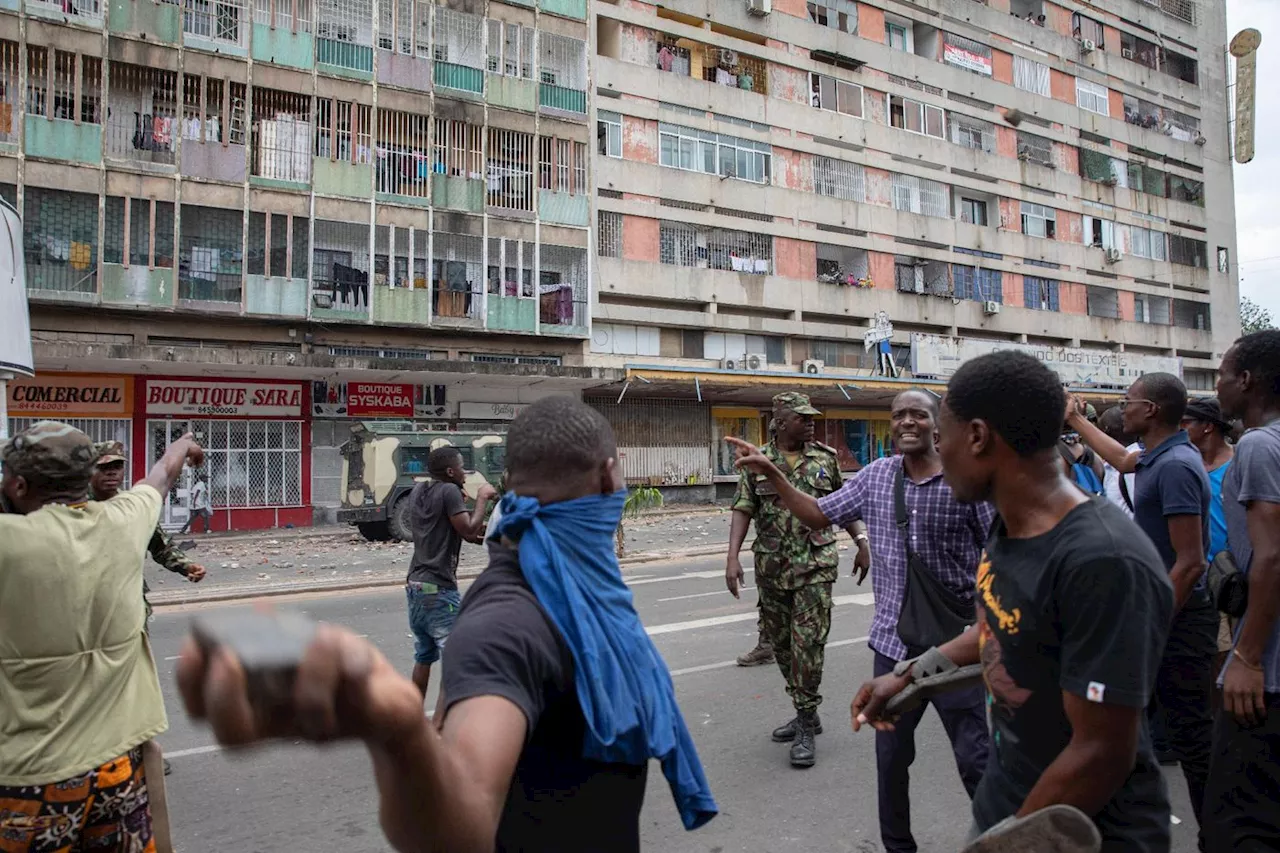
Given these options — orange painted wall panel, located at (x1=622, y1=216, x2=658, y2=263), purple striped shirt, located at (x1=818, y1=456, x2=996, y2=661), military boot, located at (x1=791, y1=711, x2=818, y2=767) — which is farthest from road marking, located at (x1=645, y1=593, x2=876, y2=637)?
orange painted wall panel, located at (x1=622, y1=216, x2=658, y2=263)

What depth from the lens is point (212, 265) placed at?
68.4ft

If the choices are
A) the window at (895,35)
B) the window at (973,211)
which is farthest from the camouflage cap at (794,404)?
the window at (895,35)

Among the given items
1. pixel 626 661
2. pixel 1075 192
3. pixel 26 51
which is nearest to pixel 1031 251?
pixel 1075 192

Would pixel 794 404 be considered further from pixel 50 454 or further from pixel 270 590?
pixel 270 590

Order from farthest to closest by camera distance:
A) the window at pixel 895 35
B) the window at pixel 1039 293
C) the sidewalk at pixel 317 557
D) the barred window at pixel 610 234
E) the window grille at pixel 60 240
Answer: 1. the window at pixel 1039 293
2. the window at pixel 895 35
3. the barred window at pixel 610 234
4. the window grille at pixel 60 240
5. the sidewalk at pixel 317 557

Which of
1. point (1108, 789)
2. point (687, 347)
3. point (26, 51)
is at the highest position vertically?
point (26, 51)

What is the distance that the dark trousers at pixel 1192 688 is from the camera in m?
3.69

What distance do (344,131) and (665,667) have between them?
23505mm

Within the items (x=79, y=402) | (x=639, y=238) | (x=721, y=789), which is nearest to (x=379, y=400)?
(x=79, y=402)

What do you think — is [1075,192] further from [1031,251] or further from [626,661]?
[626,661]

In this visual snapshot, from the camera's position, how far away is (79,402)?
787 inches

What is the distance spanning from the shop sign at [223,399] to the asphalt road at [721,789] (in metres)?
16.6

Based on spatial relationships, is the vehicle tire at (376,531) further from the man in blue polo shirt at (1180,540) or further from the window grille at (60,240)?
the man in blue polo shirt at (1180,540)

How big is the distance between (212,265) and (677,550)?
13058 millimetres
